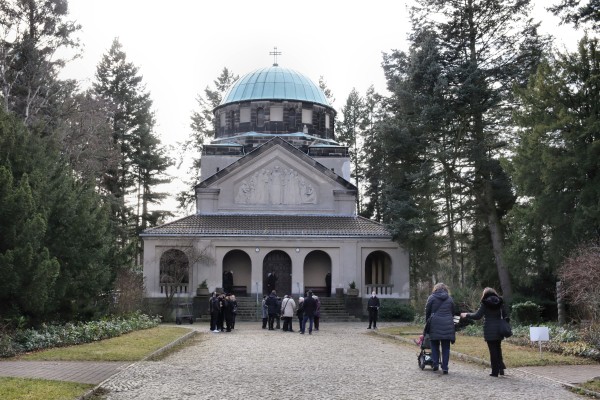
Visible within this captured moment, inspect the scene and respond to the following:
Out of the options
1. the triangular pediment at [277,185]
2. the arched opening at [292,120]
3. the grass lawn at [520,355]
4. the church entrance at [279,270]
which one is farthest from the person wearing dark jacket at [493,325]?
the arched opening at [292,120]

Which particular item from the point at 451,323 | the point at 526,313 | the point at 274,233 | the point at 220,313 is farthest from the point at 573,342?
the point at 274,233

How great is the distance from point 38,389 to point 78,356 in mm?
4949

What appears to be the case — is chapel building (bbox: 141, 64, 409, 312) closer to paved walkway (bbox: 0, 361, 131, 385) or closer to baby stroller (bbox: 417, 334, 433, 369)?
paved walkway (bbox: 0, 361, 131, 385)

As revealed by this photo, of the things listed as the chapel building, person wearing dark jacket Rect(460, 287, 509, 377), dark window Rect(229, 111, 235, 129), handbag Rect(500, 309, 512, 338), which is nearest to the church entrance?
the chapel building

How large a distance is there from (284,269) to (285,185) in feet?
16.0

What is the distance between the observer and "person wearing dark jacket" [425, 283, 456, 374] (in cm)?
1284

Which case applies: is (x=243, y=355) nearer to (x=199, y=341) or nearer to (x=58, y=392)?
(x=199, y=341)

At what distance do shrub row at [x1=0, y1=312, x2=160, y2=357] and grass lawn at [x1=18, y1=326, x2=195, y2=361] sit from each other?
0.31m

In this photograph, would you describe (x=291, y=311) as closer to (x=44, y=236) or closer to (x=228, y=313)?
(x=228, y=313)

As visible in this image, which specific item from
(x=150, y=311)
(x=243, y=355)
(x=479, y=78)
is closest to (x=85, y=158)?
(x=150, y=311)

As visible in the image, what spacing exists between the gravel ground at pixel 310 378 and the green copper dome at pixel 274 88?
30851 mm

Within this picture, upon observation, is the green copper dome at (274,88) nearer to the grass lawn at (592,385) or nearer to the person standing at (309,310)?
the person standing at (309,310)

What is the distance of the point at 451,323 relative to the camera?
1293 cm

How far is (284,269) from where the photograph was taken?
3897 cm
